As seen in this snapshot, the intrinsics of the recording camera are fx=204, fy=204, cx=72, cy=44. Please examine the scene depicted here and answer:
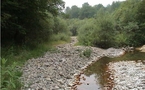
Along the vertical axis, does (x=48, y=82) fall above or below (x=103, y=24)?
below

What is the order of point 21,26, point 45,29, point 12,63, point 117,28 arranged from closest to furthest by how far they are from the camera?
point 12,63, point 21,26, point 45,29, point 117,28

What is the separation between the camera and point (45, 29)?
1925 centimetres

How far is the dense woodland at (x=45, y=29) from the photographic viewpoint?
11.4m

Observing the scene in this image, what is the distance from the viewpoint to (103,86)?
9242mm

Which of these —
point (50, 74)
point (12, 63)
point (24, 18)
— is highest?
point (24, 18)

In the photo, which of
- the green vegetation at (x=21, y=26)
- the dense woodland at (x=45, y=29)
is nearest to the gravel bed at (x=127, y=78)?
the dense woodland at (x=45, y=29)

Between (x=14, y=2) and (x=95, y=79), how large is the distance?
6.36m

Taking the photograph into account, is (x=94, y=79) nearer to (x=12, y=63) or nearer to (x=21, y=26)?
(x=12, y=63)

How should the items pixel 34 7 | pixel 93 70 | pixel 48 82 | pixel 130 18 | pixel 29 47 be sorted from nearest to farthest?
1. pixel 48 82
2. pixel 93 70
3. pixel 34 7
4. pixel 29 47
5. pixel 130 18

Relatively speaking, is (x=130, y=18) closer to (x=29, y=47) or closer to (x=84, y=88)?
(x=29, y=47)

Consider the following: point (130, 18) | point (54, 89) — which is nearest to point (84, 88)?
point (54, 89)

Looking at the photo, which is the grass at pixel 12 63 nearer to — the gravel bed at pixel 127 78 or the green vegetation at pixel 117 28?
the gravel bed at pixel 127 78

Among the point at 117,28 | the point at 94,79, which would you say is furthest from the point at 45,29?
the point at 117,28

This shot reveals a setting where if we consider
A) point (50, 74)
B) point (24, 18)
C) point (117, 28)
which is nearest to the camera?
point (50, 74)
